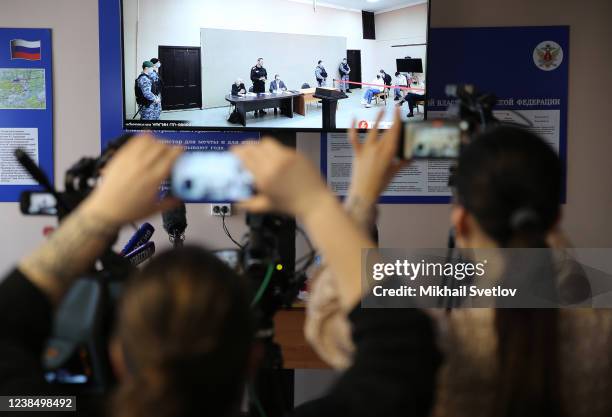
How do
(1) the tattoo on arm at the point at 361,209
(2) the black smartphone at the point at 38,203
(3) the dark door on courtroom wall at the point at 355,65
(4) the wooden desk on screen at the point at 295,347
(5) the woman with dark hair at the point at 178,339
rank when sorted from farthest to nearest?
(3) the dark door on courtroom wall at the point at 355,65 < (4) the wooden desk on screen at the point at 295,347 < (2) the black smartphone at the point at 38,203 < (1) the tattoo on arm at the point at 361,209 < (5) the woman with dark hair at the point at 178,339

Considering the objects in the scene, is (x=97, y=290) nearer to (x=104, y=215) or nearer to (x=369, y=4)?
(x=104, y=215)

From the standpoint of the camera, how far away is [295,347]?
2.40 metres

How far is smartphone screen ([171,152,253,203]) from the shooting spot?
0.87 meters

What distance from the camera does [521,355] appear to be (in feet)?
2.71

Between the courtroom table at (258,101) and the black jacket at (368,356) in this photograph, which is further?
the courtroom table at (258,101)

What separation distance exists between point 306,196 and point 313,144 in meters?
2.50

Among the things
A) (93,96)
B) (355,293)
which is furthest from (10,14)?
(355,293)

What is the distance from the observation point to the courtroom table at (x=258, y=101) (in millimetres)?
2902

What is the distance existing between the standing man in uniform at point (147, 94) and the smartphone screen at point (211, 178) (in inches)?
84.2

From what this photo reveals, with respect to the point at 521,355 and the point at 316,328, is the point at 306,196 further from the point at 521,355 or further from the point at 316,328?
the point at 521,355

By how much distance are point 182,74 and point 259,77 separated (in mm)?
375

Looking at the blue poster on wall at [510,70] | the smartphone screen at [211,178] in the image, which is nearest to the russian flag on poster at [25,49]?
the blue poster on wall at [510,70]

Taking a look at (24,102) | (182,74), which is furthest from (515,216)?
(24,102)

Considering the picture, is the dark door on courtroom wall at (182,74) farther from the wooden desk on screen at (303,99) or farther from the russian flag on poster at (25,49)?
the russian flag on poster at (25,49)
